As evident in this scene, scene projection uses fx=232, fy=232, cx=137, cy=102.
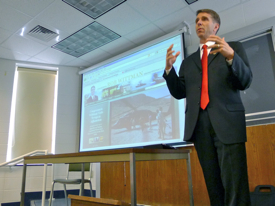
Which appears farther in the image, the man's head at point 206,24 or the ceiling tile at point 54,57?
the ceiling tile at point 54,57

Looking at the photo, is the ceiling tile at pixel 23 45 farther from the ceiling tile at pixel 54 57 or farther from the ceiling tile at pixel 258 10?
the ceiling tile at pixel 258 10

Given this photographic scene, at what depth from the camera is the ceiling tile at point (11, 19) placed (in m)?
3.00

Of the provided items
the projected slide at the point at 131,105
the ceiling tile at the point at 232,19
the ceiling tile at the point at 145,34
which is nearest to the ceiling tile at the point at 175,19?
the ceiling tile at the point at 145,34

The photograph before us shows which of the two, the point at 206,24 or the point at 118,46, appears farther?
the point at 118,46

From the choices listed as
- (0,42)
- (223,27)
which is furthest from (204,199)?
(0,42)

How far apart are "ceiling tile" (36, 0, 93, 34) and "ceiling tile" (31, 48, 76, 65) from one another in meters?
0.76

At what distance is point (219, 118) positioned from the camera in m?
1.04

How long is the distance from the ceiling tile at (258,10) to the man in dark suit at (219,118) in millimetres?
1986

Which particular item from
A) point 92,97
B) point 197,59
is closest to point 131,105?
point 92,97

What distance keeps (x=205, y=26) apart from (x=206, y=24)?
0.01 metres

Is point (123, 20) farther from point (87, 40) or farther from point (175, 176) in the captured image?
point (175, 176)

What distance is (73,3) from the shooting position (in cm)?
290

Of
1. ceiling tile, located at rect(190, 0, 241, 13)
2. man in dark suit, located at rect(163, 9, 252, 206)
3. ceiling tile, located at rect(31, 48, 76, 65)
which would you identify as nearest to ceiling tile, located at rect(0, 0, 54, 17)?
ceiling tile, located at rect(31, 48, 76, 65)

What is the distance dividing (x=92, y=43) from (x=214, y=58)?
3036 mm
